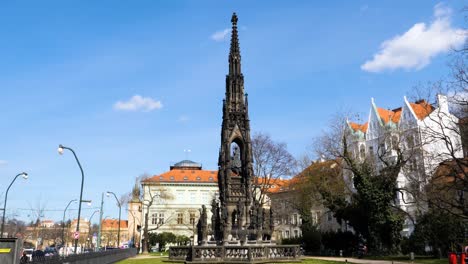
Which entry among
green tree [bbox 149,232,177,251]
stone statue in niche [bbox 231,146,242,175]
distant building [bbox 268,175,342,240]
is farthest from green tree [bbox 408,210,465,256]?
green tree [bbox 149,232,177,251]

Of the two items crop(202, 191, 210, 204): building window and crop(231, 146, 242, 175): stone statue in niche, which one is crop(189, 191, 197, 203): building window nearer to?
crop(202, 191, 210, 204): building window

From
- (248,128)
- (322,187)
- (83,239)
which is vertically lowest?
(83,239)

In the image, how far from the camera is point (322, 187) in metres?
43.2

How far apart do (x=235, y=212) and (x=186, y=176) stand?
185ft

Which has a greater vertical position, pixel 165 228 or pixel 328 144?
pixel 328 144

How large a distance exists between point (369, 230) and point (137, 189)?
3939 cm

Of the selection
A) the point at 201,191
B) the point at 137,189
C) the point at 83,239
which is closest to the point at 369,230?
the point at 137,189

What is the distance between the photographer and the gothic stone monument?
22.1 meters

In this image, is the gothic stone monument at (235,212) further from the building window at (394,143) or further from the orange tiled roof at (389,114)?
the orange tiled roof at (389,114)

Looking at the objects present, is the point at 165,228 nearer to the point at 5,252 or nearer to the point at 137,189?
the point at 137,189

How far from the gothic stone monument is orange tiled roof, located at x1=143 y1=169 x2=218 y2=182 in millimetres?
51145

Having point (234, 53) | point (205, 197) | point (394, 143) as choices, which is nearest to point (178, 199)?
point (205, 197)

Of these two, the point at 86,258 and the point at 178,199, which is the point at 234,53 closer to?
the point at 86,258

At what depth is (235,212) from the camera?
2570cm
